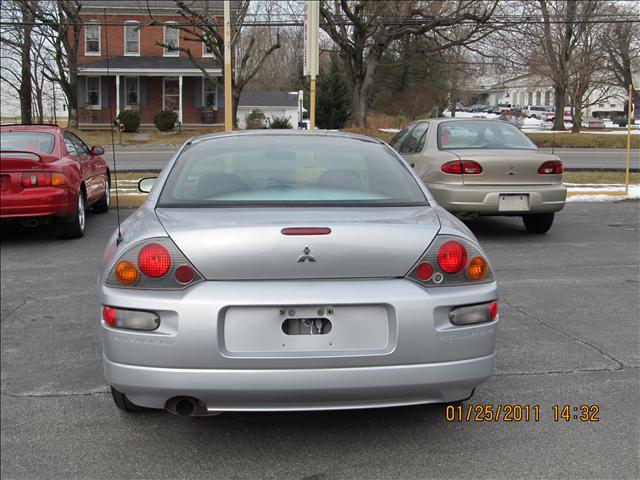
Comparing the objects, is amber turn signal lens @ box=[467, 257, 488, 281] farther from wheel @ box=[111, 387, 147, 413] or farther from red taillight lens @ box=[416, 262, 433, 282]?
wheel @ box=[111, 387, 147, 413]

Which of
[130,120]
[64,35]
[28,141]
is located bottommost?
[28,141]

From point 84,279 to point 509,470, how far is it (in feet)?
15.5

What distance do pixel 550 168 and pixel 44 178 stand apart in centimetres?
600

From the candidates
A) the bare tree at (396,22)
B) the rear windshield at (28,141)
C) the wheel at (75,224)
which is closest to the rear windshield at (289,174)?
the wheel at (75,224)

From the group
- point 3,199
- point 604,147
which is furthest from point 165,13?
point 3,199

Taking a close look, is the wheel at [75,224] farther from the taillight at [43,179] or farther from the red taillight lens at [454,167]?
the red taillight lens at [454,167]

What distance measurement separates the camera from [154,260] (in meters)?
2.92

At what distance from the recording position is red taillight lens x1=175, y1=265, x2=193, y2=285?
9.44ft

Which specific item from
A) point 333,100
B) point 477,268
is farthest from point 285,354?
point 333,100

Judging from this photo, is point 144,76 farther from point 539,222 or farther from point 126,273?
point 126,273

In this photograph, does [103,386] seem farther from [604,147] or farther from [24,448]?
[604,147]

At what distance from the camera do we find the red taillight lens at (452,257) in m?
3.00

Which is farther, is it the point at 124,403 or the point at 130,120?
the point at 130,120

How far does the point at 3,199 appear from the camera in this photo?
7820mm
